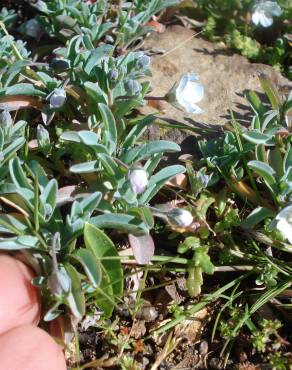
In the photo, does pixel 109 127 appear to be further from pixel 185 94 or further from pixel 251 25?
pixel 251 25

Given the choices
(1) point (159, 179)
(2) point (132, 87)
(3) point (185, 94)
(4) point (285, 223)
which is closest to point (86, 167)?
(1) point (159, 179)

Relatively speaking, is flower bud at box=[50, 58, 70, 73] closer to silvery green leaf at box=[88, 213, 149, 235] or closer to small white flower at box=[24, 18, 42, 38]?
small white flower at box=[24, 18, 42, 38]

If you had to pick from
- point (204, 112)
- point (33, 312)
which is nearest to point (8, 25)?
point (204, 112)

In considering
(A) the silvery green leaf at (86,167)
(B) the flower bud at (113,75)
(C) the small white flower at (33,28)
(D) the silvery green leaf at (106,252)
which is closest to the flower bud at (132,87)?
(B) the flower bud at (113,75)

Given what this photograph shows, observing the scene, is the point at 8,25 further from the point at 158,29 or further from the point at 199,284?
the point at 199,284

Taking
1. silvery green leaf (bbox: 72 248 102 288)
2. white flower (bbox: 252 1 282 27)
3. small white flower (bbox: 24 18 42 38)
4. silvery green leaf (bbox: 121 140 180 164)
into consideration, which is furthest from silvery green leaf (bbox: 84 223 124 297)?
white flower (bbox: 252 1 282 27)
